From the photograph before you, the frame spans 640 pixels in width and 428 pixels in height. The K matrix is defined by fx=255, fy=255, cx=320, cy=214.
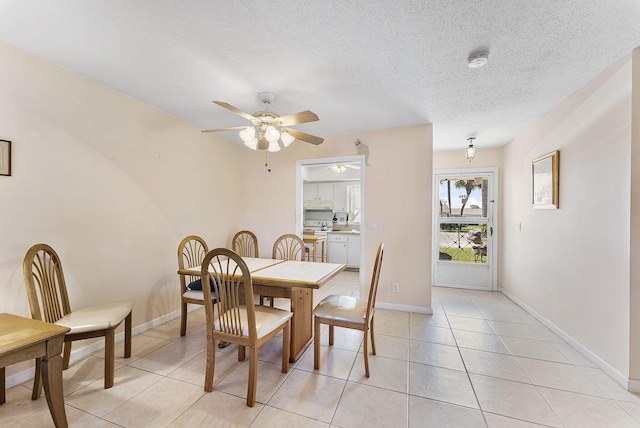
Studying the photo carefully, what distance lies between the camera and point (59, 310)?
1.87m

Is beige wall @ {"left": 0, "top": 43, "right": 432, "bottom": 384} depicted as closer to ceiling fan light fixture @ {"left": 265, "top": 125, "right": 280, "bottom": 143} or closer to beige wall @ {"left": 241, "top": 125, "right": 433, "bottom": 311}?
beige wall @ {"left": 241, "top": 125, "right": 433, "bottom": 311}

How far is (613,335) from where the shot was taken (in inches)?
75.2

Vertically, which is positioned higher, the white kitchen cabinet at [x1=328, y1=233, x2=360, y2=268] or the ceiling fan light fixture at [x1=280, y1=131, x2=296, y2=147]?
the ceiling fan light fixture at [x1=280, y1=131, x2=296, y2=147]

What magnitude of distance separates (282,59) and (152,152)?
1826mm

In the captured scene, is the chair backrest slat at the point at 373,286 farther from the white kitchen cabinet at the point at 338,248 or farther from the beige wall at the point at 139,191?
the white kitchen cabinet at the point at 338,248

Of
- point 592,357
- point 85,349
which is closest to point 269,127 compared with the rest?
point 85,349

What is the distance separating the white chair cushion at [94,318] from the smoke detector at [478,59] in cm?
314

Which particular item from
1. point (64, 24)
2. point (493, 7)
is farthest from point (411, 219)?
point (64, 24)

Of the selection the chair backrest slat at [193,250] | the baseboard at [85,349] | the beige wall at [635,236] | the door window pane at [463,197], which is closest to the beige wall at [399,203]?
the door window pane at [463,197]

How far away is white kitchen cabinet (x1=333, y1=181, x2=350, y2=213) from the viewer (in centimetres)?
617

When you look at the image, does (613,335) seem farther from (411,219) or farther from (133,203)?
(133,203)

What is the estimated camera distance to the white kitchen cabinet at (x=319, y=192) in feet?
20.6

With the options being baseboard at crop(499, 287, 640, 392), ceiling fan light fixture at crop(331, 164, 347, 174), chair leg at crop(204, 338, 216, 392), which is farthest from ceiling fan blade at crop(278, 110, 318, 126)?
ceiling fan light fixture at crop(331, 164, 347, 174)

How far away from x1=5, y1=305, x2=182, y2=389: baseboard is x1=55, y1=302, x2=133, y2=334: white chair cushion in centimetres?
46
